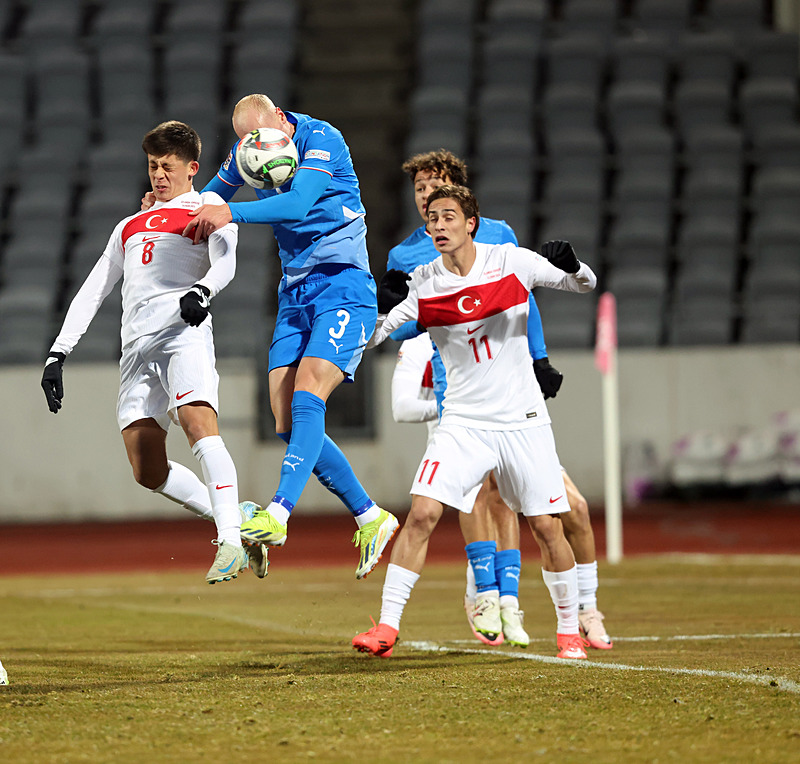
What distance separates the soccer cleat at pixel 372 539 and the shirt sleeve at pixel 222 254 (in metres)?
1.44

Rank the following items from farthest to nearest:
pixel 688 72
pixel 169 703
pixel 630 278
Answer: pixel 688 72 → pixel 630 278 → pixel 169 703

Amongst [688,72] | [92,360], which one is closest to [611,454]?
[92,360]

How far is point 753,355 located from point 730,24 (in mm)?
6891

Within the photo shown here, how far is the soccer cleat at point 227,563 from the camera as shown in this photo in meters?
5.36

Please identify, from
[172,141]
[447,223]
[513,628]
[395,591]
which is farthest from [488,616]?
[172,141]

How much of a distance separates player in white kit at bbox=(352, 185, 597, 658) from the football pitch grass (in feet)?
1.47

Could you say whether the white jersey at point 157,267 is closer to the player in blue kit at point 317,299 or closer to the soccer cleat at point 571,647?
the player in blue kit at point 317,299

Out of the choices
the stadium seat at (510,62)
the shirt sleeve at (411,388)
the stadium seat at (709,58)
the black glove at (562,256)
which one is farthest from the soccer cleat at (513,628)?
the stadium seat at (709,58)

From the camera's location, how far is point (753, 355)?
17.0 m

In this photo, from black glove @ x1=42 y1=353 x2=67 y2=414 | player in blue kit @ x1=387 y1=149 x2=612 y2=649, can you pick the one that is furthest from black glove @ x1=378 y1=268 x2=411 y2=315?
black glove @ x1=42 y1=353 x2=67 y2=414

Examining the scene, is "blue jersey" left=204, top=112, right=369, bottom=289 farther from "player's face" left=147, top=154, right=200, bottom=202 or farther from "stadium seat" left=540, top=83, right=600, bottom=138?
"stadium seat" left=540, top=83, right=600, bottom=138

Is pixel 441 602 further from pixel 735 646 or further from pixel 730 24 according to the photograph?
pixel 730 24

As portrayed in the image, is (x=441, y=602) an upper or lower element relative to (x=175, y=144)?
lower

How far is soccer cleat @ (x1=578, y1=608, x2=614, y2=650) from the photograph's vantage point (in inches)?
252
